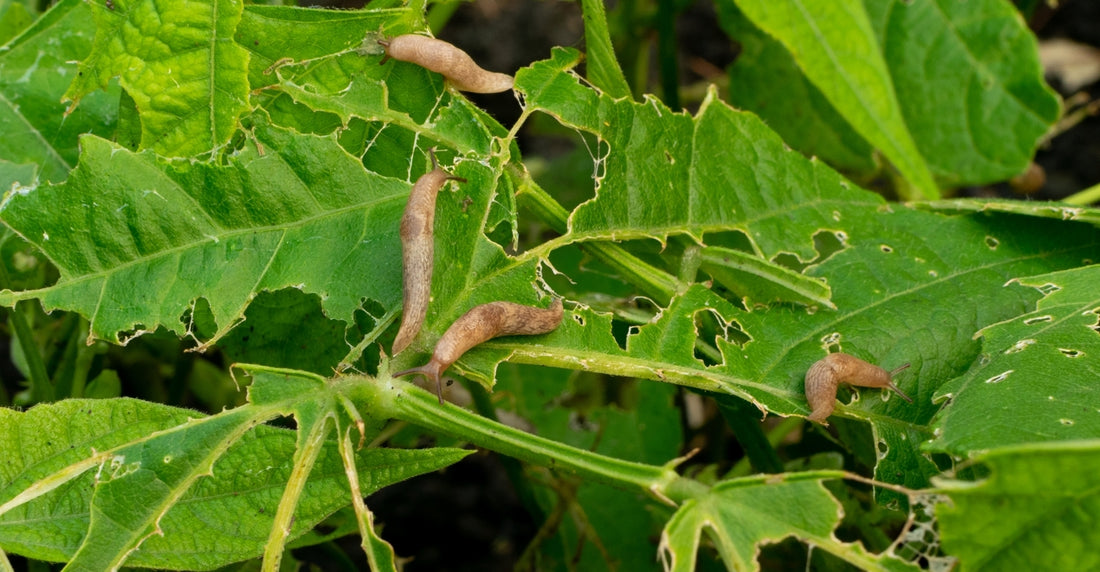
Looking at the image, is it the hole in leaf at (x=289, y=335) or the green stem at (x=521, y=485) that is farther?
the green stem at (x=521, y=485)

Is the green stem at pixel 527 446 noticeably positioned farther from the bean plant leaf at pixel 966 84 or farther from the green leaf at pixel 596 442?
the bean plant leaf at pixel 966 84

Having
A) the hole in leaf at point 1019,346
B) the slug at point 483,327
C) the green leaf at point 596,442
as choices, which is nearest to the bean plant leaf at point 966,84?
the green leaf at point 596,442

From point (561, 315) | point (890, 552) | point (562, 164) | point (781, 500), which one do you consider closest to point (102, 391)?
point (561, 315)

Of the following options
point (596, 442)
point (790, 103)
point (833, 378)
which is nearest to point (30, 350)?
point (596, 442)

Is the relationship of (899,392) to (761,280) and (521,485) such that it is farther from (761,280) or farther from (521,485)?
(521,485)

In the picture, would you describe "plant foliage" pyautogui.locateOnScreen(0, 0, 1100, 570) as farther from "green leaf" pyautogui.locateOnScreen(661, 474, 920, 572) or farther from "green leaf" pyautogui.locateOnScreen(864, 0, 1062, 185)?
"green leaf" pyautogui.locateOnScreen(864, 0, 1062, 185)

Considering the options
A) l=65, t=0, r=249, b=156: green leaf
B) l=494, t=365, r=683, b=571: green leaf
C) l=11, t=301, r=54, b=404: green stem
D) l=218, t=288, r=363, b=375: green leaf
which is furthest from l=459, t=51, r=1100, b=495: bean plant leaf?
l=11, t=301, r=54, b=404: green stem

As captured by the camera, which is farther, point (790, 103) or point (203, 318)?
point (790, 103)
